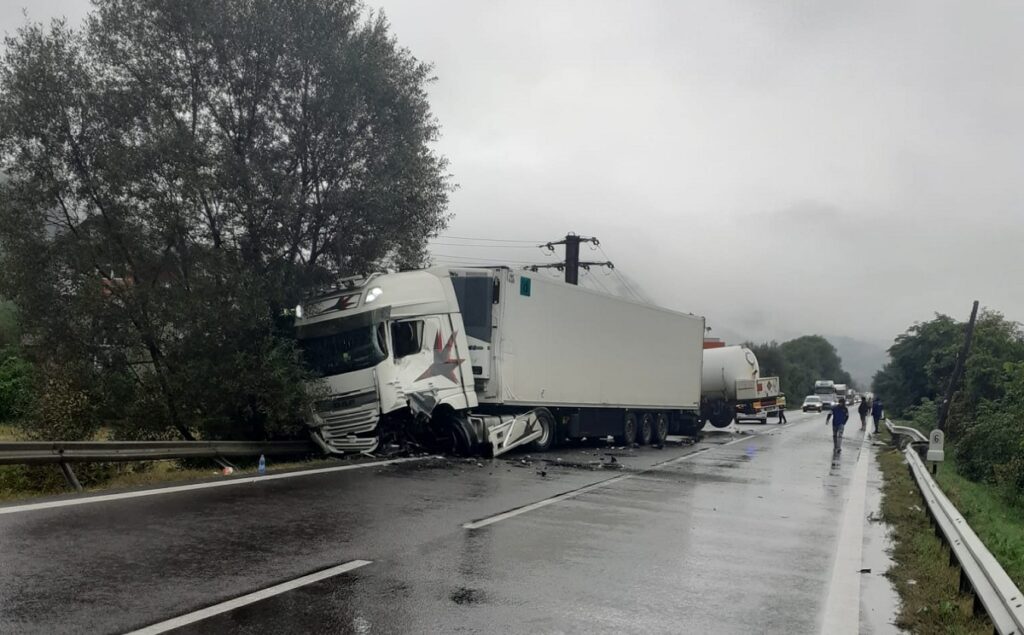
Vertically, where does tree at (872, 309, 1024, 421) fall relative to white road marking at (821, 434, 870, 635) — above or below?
above

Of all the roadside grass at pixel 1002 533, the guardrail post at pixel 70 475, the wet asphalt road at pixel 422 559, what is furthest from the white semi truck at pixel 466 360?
the roadside grass at pixel 1002 533

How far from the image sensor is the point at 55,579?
560cm

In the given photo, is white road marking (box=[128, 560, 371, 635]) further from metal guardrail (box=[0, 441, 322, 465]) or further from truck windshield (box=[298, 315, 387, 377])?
truck windshield (box=[298, 315, 387, 377])

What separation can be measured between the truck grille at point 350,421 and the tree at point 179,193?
0.64 metres

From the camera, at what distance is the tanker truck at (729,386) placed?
127 ft

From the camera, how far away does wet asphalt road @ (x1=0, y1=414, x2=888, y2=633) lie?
5.23 m

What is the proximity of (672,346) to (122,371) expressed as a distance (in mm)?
16116

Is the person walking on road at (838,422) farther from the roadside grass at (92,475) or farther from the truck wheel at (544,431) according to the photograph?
the roadside grass at (92,475)

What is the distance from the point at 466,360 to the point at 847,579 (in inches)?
390

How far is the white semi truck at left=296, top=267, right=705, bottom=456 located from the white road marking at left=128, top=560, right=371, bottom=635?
8.20 meters

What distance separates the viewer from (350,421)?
14.8 metres

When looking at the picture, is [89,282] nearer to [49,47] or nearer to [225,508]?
[49,47]

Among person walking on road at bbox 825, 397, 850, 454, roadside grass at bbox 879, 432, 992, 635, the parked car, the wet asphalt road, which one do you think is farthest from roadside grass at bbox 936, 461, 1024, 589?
the parked car

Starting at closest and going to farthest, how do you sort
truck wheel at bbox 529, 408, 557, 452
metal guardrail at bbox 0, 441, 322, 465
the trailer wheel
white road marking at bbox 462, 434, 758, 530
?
white road marking at bbox 462, 434, 758, 530 < metal guardrail at bbox 0, 441, 322, 465 < truck wheel at bbox 529, 408, 557, 452 < the trailer wheel
